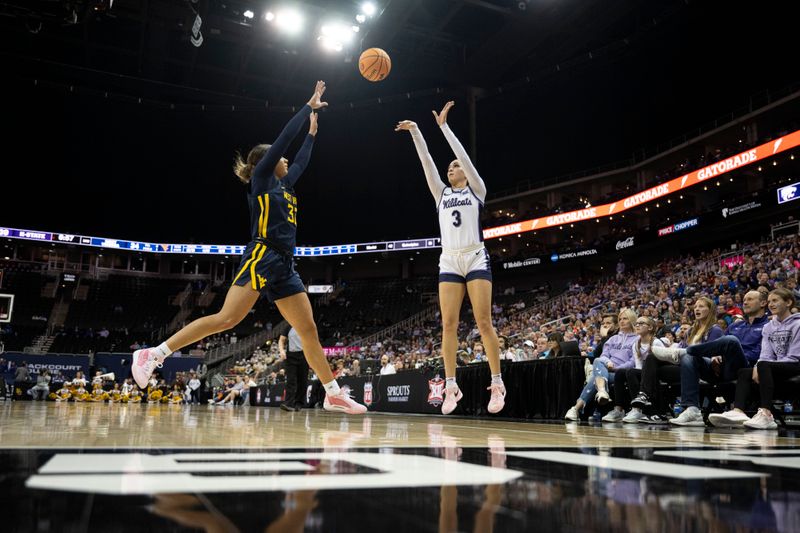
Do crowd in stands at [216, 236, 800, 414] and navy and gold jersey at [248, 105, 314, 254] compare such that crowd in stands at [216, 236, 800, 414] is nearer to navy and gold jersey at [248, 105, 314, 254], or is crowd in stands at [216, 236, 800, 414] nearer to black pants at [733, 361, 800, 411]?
black pants at [733, 361, 800, 411]

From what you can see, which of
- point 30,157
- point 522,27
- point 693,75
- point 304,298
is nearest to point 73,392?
point 304,298

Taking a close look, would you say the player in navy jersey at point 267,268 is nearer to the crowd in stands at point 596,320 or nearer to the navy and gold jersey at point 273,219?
the navy and gold jersey at point 273,219

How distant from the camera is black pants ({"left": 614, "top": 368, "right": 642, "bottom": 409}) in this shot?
5.84 m

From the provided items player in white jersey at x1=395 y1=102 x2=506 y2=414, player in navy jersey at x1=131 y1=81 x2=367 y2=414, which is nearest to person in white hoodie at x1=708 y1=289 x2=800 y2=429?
player in white jersey at x1=395 y1=102 x2=506 y2=414

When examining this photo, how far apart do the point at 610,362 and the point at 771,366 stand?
1.88m

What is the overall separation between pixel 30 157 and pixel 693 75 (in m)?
31.8

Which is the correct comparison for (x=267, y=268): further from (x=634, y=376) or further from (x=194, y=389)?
(x=194, y=389)

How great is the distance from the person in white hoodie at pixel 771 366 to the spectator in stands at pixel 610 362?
1.37m

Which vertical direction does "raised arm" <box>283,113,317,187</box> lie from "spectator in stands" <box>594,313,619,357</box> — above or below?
above

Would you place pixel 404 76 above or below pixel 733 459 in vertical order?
above

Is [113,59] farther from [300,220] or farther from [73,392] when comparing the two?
[73,392]

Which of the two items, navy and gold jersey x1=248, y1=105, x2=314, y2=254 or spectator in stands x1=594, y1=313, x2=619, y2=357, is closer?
navy and gold jersey x1=248, y1=105, x2=314, y2=254

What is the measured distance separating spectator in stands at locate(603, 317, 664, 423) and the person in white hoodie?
3.12ft

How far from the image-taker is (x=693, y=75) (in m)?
25.9
